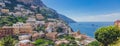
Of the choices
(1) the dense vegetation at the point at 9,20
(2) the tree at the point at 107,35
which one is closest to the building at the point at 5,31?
(1) the dense vegetation at the point at 9,20

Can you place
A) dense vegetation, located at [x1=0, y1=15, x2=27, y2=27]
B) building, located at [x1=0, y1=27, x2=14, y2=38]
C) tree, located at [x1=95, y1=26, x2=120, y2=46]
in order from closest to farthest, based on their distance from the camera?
tree, located at [x1=95, y1=26, x2=120, y2=46]
building, located at [x1=0, y1=27, x2=14, y2=38]
dense vegetation, located at [x1=0, y1=15, x2=27, y2=27]

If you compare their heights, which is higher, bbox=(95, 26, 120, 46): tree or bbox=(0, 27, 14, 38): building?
bbox=(95, 26, 120, 46): tree

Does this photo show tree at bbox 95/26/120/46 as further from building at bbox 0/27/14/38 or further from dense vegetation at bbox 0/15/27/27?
dense vegetation at bbox 0/15/27/27

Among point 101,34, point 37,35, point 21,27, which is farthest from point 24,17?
point 101,34

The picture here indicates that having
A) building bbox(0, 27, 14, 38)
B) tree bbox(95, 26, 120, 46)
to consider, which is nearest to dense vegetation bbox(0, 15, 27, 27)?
building bbox(0, 27, 14, 38)

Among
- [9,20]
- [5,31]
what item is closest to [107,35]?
[5,31]

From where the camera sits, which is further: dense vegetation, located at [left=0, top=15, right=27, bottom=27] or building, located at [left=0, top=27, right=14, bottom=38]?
dense vegetation, located at [left=0, top=15, right=27, bottom=27]

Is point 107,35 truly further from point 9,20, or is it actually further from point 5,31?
point 9,20

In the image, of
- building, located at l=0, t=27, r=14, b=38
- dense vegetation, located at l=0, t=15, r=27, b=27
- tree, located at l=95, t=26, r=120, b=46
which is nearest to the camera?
tree, located at l=95, t=26, r=120, b=46

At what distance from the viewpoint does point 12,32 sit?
67.2 meters

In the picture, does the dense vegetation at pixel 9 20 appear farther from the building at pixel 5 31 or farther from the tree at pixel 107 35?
the tree at pixel 107 35

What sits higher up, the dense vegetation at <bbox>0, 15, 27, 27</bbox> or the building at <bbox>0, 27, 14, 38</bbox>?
the dense vegetation at <bbox>0, 15, 27, 27</bbox>

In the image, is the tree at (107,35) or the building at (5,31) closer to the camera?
the tree at (107,35)

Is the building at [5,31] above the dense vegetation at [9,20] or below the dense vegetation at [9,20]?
below
